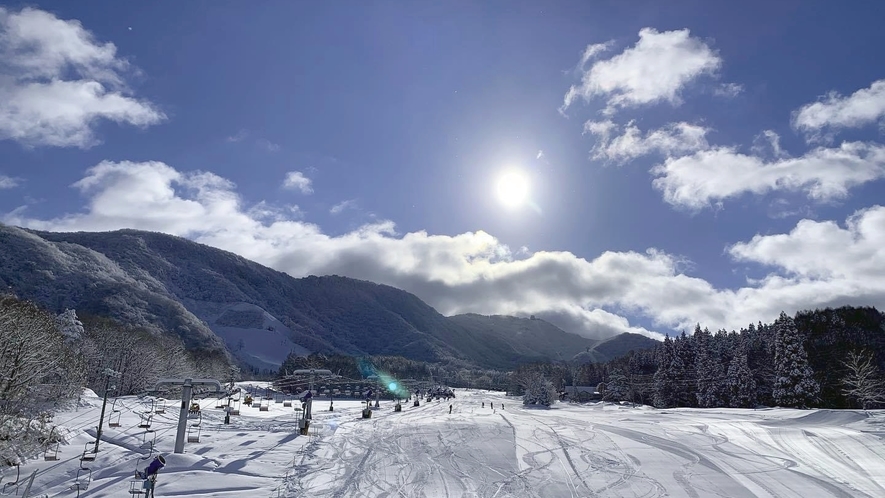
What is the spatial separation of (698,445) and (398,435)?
2567 cm

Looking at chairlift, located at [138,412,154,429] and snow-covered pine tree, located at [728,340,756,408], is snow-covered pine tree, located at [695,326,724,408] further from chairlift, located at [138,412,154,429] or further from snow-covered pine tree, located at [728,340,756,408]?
chairlift, located at [138,412,154,429]

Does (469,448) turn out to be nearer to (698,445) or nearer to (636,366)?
(698,445)

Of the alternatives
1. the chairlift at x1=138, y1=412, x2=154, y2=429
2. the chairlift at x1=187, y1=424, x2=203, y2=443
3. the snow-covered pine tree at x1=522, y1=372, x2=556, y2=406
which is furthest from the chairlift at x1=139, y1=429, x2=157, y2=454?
the snow-covered pine tree at x1=522, y1=372, x2=556, y2=406

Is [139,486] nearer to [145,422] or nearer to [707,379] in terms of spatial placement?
[145,422]

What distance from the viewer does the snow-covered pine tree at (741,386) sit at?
81938 mm

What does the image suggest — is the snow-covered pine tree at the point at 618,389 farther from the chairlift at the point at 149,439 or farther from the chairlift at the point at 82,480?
the chairlift at the point at 82,480

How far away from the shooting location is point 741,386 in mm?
83125

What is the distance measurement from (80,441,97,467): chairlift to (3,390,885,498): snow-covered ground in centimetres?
41

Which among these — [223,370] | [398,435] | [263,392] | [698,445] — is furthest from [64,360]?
[223,370]

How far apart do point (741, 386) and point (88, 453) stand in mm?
87047

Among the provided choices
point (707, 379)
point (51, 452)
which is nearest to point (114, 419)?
point (51, 452)

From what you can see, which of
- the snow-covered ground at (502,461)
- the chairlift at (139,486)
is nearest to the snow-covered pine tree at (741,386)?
the snow-covered ground at (502,461)

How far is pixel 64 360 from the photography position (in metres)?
60.2

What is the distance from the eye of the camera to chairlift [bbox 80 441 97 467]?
28214 millimetres
